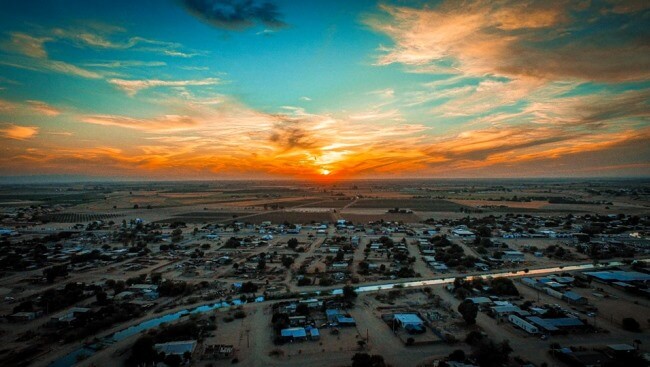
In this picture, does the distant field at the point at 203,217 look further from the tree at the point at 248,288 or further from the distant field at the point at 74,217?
the tree at the point at 248,288

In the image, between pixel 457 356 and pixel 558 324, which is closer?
pixel 457 356

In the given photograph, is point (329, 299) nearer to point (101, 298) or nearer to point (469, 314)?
point (469, 314)

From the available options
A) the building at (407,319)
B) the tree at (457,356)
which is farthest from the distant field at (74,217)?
the tree at (457,356)

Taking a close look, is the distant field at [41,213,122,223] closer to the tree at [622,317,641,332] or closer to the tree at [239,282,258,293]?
the tree at [239,282,258,293]

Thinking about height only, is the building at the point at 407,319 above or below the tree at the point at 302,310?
below

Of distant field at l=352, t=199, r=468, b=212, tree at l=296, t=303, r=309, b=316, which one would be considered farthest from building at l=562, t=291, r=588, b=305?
distant field at l=352, t=199, r=468, b=212

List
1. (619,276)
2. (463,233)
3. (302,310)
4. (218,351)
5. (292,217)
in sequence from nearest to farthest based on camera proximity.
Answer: (218,351) < (302,310) < (619,276) < (463,233) < (292,217)

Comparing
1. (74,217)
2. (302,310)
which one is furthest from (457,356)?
(74,217)

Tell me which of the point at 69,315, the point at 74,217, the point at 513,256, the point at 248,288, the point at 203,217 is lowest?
the point at 513,256
